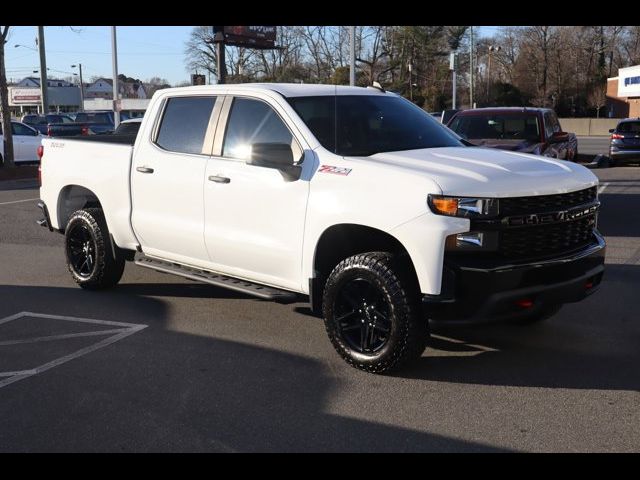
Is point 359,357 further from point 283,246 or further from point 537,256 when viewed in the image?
point 537,256

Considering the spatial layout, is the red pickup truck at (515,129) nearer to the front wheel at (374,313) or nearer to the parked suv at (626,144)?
the front wheel at (374,313)

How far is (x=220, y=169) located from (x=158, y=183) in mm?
824

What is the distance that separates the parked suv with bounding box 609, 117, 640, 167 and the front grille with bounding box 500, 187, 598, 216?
59.7 ft

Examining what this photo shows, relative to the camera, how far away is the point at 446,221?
453cm

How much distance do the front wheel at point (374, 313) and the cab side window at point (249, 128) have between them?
1.22 metres

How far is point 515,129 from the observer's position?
11.8 m

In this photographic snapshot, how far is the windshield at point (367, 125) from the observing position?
5.59 m

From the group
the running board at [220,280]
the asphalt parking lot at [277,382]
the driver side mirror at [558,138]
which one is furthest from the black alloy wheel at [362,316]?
the driver side mirror at [558,138]

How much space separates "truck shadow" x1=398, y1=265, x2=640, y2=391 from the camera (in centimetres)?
494

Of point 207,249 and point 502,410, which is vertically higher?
point 207,249

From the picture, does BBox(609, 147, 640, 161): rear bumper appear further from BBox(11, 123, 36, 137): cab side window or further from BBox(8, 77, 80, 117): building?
BBox(8, 77, 80, 117): building

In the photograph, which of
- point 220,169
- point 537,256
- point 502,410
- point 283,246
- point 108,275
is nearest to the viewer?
point 502,410
